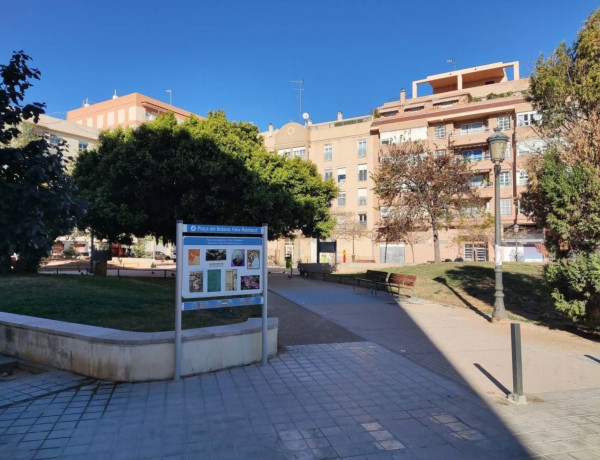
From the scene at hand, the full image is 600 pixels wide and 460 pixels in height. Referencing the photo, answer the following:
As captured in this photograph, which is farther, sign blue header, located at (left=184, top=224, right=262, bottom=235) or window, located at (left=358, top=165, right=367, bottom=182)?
window, located at (left=358, top=165, right=367, bottom=182)

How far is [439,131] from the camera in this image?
4369 centimetres

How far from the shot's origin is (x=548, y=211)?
9.05m

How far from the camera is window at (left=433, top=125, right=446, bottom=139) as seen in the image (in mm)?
43375

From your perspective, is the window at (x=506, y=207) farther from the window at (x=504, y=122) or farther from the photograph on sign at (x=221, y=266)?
the photograph on sign at (x=221, y=266)

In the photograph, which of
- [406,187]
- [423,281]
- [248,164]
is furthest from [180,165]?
[406,187]

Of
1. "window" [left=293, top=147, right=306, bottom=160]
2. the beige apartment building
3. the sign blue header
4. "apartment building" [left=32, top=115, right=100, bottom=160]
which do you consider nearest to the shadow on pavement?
the sign blue header

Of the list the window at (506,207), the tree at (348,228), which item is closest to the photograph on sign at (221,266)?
the tree at (348,228)

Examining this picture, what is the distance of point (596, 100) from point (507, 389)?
6828 mm

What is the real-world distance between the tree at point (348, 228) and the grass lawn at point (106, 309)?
33.2 meters

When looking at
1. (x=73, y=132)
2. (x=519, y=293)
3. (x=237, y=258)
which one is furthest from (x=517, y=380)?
(x=73, y=132)

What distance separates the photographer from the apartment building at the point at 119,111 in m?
59.9

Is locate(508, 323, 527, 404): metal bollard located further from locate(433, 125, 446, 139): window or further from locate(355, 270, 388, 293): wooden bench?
locate(433, 125, 446, 139): window

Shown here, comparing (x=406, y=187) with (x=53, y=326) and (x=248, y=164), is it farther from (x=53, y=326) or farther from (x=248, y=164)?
(x=53, y=326)

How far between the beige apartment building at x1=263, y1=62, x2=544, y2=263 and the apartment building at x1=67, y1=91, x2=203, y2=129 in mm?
18974
